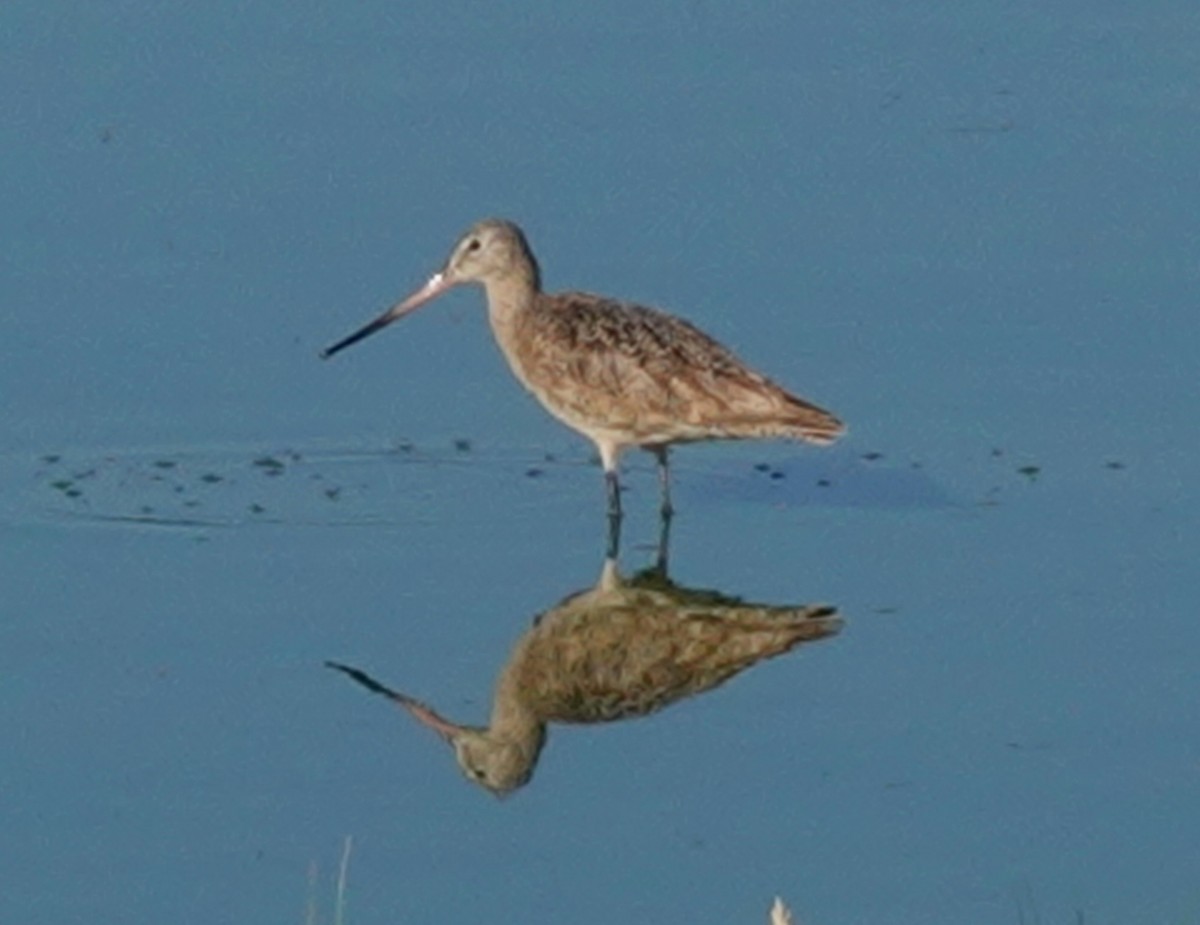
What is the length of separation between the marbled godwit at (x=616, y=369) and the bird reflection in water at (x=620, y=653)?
46 cm

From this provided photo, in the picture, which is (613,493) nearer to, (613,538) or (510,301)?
(613,538)

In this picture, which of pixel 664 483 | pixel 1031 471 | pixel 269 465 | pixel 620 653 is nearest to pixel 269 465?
pixel 269 465

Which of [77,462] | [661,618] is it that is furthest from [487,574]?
[77,462]

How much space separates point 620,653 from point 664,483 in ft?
2.81

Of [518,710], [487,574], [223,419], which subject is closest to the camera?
[518,710]

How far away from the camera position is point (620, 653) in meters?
9.87

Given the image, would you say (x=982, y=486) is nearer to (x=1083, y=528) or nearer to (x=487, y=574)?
(x=1083, y=528)

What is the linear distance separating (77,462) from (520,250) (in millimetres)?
1193

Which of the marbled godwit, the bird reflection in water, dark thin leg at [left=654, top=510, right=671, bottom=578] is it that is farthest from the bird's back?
the bird reflection in water

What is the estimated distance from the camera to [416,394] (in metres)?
11.2

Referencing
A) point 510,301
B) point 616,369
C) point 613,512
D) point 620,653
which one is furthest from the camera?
point 510,301

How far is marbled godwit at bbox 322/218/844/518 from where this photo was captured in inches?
417

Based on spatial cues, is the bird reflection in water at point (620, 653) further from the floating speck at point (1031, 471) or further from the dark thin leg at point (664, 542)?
the floating speck at point (1031, 471)

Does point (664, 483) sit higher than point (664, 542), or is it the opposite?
point (664, 483)
